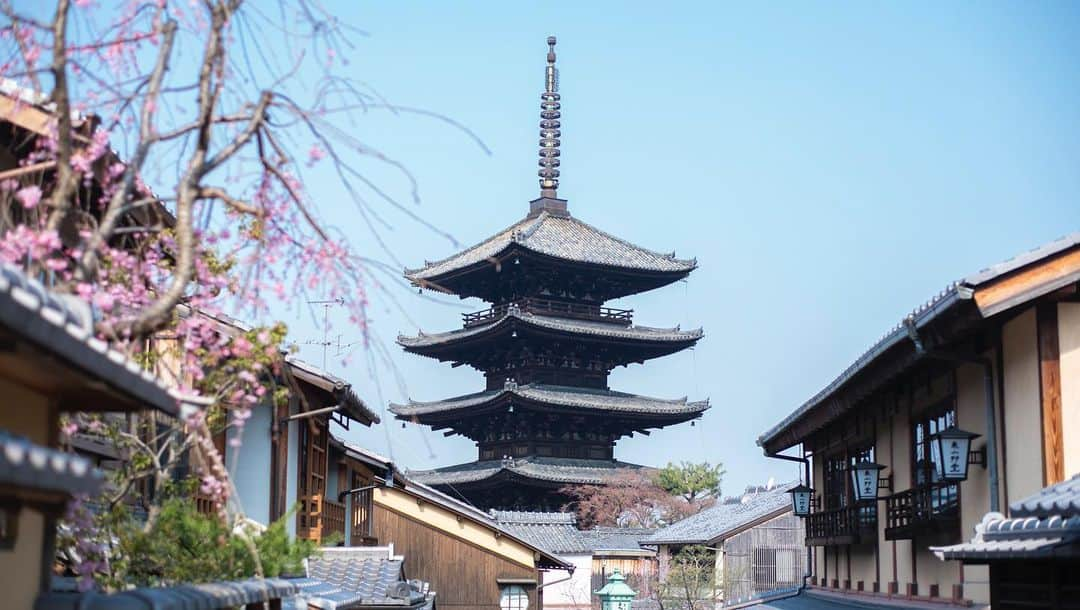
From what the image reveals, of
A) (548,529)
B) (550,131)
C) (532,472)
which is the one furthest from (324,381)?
(550,131)

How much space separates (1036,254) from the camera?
35.0 feet

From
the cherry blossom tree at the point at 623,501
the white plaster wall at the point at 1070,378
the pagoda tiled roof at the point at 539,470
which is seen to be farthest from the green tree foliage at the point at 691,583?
the white plaster wall at the point at 1070,378

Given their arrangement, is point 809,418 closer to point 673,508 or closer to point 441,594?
point 441,594

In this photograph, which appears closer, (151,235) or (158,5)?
(158,5)

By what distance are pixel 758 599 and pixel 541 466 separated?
23.6 metres

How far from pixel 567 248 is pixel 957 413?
123ft

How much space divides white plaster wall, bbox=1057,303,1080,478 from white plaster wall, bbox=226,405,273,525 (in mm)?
8192

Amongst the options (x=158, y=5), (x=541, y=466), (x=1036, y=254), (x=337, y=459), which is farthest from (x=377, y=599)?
(x=541, y=466)

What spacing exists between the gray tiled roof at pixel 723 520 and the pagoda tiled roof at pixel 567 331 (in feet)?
23.9

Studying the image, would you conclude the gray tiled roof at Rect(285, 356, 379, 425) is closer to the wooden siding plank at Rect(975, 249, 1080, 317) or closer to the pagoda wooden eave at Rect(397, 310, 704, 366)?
the wooden siding plank at Rect(975, 249, 1080, 317)

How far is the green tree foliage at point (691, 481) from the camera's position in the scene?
194 feet

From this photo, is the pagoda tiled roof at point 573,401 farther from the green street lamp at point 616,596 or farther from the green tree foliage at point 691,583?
the green street lamp at point 616,596

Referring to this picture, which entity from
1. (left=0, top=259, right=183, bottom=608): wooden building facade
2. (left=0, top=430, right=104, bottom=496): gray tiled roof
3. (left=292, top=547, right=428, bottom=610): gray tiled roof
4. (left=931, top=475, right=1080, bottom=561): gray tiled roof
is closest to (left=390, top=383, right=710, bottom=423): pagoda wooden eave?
(left=292, top=547, right=428, bottom=610): gray tiled roof

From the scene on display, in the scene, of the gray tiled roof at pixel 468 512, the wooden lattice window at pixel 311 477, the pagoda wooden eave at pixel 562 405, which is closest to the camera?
the wooden lattice window at pixel 311 477
